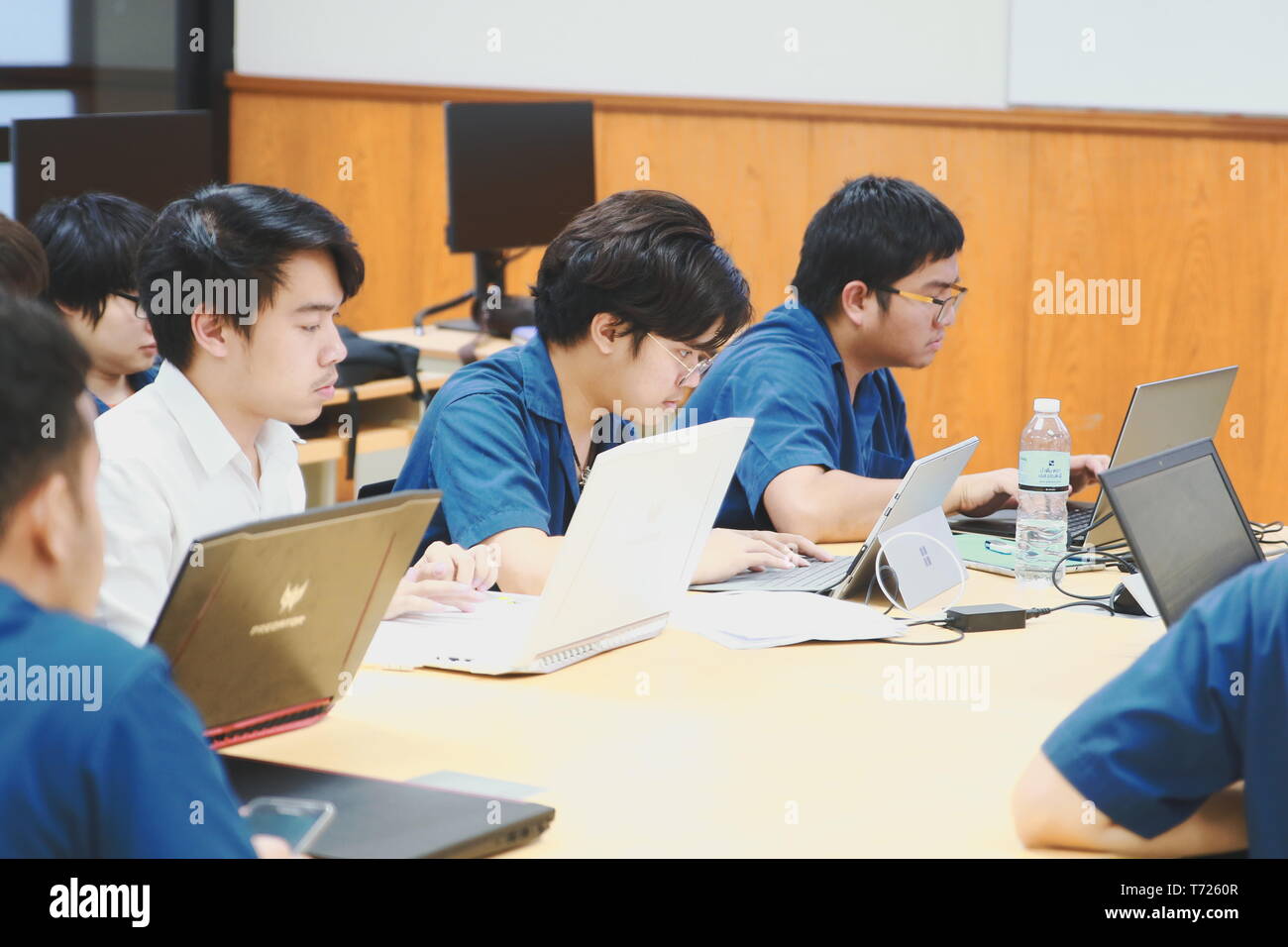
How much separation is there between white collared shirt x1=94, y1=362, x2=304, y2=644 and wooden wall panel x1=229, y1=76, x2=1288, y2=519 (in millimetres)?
2945

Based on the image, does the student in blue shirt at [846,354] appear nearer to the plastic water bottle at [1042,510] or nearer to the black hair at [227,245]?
the plastic water bottle at [1042,510]

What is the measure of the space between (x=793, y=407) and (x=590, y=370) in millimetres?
455

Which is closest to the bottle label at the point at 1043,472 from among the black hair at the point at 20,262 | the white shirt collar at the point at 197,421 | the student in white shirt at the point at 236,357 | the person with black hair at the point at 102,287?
the student in white shirt at the point at 236,357

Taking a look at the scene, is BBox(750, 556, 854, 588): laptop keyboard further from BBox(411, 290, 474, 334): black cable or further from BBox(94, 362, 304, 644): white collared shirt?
BBox(411, 290, 474, 334): black cable

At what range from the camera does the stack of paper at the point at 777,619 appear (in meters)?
1.91

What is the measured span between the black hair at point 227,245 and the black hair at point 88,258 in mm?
910

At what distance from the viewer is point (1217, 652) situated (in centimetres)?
112

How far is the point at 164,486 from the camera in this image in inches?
67.7

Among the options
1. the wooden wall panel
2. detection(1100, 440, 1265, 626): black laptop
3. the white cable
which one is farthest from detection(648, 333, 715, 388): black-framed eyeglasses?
the wooden wall panel

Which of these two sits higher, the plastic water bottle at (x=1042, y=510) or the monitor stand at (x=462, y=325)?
the monitor stand at (x=462, y=325)

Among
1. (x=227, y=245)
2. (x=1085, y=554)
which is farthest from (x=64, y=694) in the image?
(x=1085, y=554)

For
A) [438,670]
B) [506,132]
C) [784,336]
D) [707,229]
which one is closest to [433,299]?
[506,132]

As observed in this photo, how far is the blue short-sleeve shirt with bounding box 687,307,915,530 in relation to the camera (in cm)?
259

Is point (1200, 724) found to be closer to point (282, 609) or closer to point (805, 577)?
point (282, 609)
